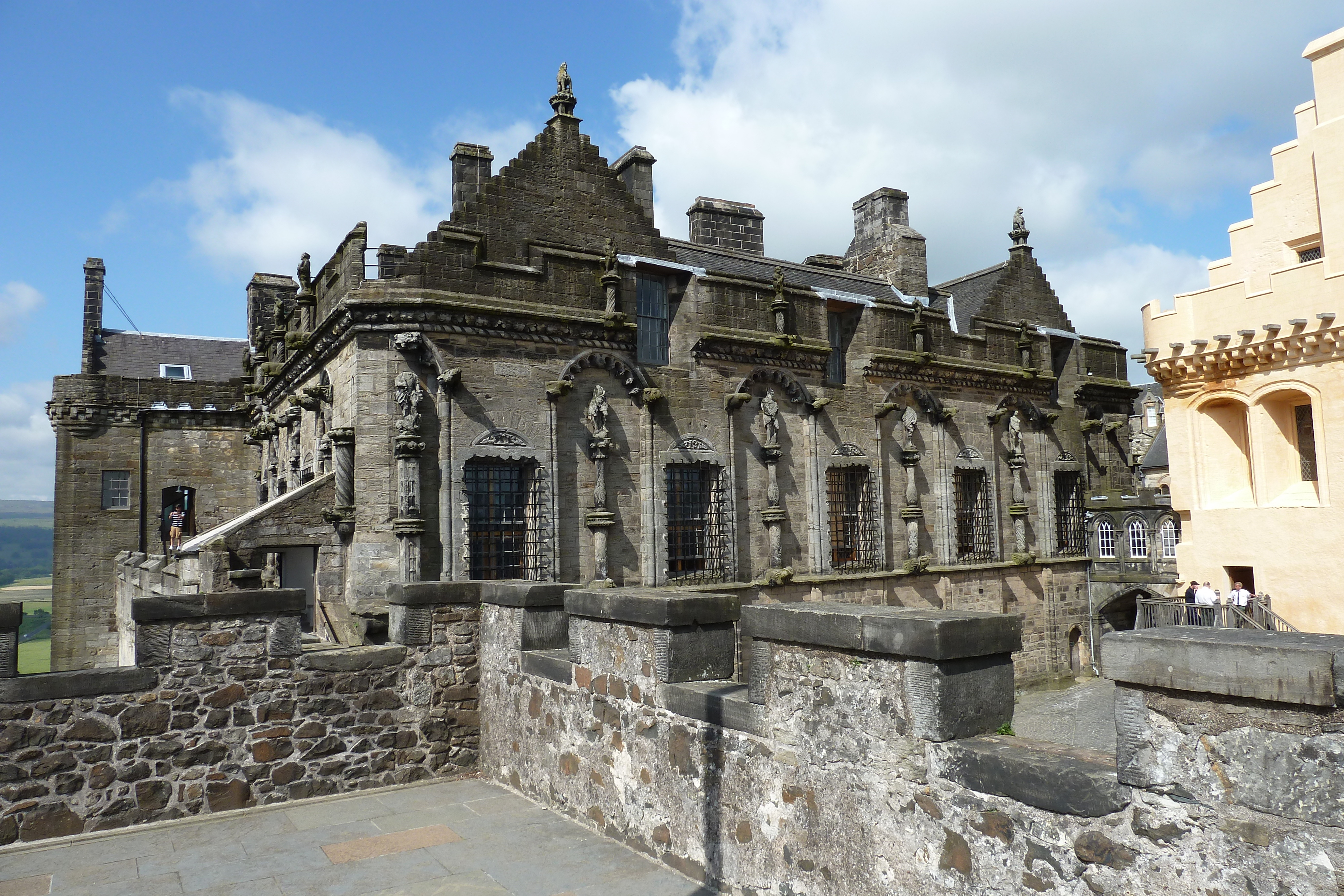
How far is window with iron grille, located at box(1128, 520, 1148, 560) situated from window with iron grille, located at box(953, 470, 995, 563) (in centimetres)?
411

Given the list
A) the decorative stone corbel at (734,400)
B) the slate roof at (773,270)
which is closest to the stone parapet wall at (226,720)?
the decorative stone corbel at (734,400)

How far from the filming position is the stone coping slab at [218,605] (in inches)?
290

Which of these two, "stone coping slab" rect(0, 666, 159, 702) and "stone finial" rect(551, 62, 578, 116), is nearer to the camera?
"stone coping slab" rect(0, 666, 159, 702)

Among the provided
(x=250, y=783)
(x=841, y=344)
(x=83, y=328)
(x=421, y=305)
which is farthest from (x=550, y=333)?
(x=83, y=328)

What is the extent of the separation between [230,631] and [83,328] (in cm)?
2639

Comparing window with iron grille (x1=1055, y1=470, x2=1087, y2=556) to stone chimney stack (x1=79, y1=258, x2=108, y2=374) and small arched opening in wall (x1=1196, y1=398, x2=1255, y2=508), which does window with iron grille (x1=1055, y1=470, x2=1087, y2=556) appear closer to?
small arched opening in wall (x1=1196, y1=398, x2=1255, y2=508)

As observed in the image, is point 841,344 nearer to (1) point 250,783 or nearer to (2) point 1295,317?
(2) point 1295,317

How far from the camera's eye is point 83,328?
1126 inches

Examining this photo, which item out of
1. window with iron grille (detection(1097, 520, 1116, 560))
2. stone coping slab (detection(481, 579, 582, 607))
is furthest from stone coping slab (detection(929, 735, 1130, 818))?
window with iron grille (detection(1097, 520, 1116, 560))

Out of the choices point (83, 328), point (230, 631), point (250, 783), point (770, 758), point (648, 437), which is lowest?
point (250, 783)

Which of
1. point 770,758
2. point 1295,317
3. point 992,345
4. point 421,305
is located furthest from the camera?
point 992,345

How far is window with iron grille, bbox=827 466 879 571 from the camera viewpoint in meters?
18.9

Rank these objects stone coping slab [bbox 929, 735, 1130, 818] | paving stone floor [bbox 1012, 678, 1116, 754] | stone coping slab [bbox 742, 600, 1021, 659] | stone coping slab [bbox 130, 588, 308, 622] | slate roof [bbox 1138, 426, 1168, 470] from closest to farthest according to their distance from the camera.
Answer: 1. stone coping slab [bbox 929, 735, 1130, 818]
2. stone coping slab [bbox 742, 600, 1021, 659]
3. stone coping slab [bbox 130, 588, 308, 622]
4. paving stone floor [bbox 1012, 678, 1116, 754]
5. slate roof [bbox 1138, 426, 1168, 470]

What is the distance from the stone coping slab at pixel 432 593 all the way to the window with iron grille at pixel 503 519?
5268 mm
